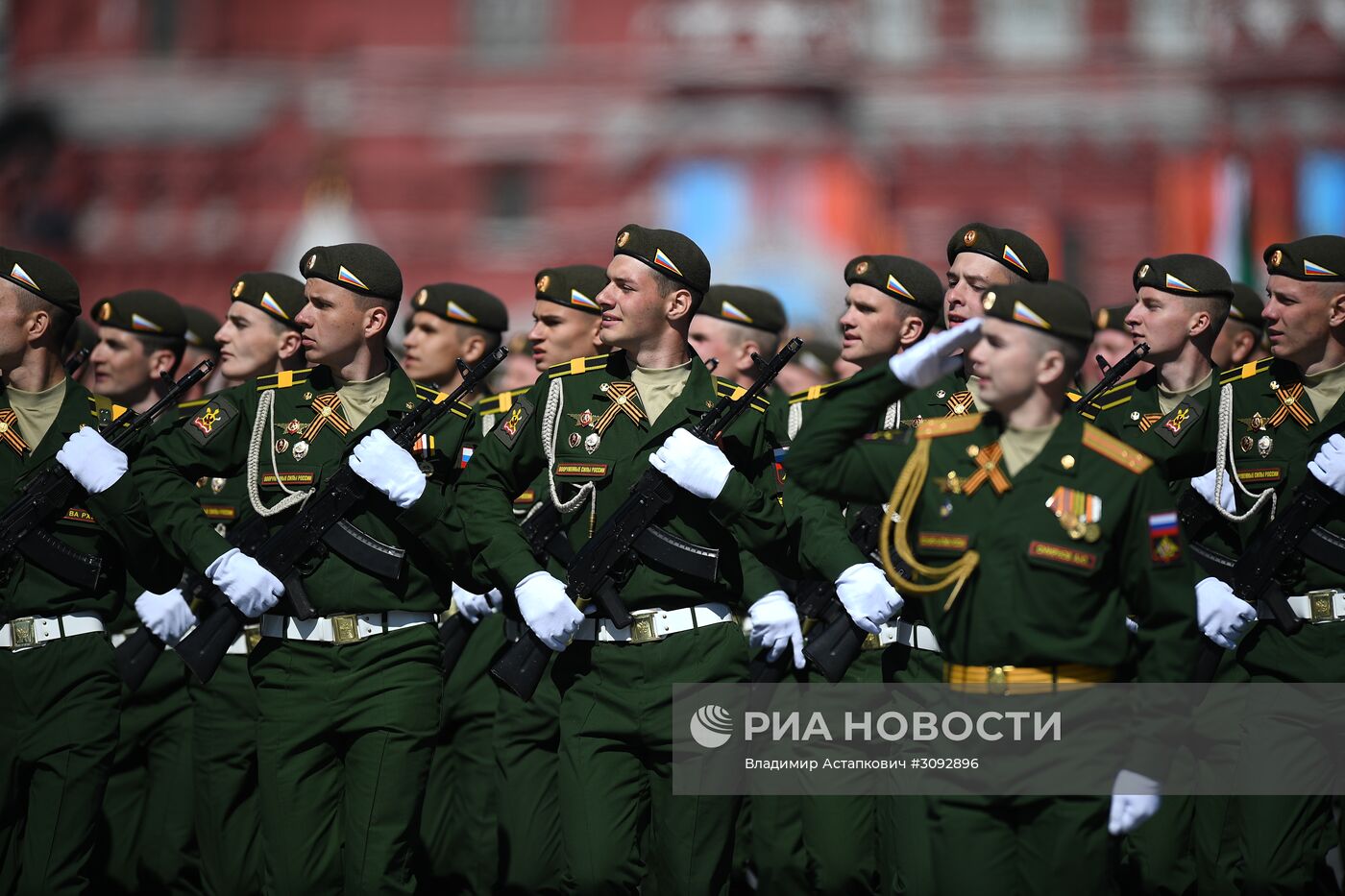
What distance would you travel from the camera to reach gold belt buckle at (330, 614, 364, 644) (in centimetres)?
726

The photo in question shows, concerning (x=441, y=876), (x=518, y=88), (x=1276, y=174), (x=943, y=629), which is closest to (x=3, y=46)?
(x=518, y=88)

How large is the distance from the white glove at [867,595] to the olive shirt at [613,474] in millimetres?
299

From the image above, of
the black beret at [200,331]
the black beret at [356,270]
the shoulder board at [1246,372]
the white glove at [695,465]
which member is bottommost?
the black beret at [200,331]

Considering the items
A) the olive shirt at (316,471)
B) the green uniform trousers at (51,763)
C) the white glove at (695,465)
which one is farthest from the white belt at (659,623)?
the green uniform trousers at (51,763)

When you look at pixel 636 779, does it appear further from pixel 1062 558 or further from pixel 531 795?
pixel 1062 558

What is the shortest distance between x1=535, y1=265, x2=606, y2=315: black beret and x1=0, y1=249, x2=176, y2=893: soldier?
2307 millimetres

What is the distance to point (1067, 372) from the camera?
235 inches

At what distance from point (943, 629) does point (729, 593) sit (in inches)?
56.0

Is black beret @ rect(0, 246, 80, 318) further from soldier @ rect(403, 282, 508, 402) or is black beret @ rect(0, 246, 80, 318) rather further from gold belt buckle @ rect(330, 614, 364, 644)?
soldier @ rect(403, 282, 508, 402)

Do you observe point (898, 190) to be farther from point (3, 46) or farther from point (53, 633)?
point (53, 633)

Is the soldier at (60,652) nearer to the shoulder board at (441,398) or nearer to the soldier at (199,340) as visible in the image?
the shoulder board at (441,398)

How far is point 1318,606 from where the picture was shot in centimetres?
748

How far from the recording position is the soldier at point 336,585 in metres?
7.13

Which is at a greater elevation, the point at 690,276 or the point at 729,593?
the point at 690,276
